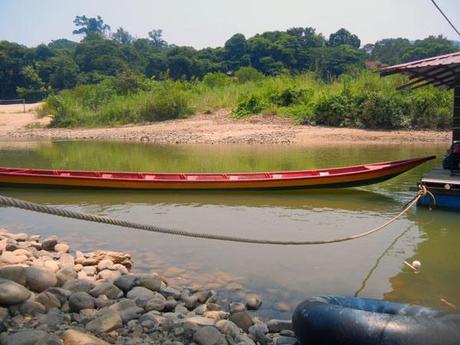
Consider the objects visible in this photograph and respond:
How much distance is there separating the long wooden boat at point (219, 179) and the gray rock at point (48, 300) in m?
7.67

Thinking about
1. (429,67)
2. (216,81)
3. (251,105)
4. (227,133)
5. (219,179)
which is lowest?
(219,179)

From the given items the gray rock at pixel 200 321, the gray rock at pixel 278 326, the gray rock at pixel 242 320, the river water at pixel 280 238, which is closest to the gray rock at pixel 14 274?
the gray rock at pixel 200 321

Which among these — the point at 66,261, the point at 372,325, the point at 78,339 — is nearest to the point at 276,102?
the point at 66,261

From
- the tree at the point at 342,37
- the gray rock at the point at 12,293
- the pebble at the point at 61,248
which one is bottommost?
the pebble at the point at 61,248

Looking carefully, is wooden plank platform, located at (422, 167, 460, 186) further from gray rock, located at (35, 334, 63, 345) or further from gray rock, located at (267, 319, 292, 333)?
gray rock, located at (35, 334, 63, 345)

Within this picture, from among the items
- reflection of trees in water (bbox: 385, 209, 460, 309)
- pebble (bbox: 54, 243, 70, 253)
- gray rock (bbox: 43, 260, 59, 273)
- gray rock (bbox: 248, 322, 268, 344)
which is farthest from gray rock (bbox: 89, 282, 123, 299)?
reflection of trees in water (bbox: 385, 209, 460, 309)

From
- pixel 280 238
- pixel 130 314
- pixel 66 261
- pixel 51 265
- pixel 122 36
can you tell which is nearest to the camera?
pixel 130 314

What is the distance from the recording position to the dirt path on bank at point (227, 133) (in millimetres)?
Answer: 23922

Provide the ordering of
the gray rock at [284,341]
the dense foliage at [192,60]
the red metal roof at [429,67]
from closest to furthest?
the gray rock at [284,341] → the red metal roof at [429,67] → the dense foliage at [192,60]

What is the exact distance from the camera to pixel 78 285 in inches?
220

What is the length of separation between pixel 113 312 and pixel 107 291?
83 cm

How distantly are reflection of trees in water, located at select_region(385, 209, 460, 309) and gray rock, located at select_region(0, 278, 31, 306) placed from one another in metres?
4.27

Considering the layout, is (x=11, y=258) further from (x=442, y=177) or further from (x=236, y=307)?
(x=442, y=177)

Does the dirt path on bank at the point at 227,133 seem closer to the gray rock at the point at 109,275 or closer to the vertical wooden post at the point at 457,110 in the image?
the vertical wooden post at the point at 457,110
